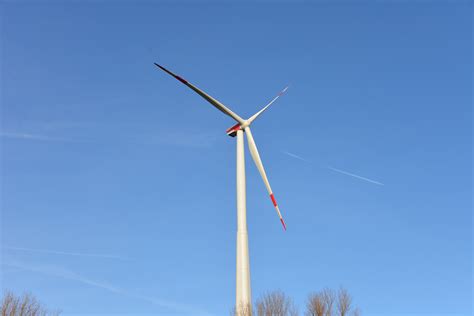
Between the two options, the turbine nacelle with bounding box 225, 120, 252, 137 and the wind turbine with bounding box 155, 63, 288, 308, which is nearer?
the wind turbine with bounding box 155, 63, 288, 308

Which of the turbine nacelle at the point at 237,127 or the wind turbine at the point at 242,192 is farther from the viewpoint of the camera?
the turbine nacelle at the point at 237,127

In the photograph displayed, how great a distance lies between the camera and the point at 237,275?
1666 inches

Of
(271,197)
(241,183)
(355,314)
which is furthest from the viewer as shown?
(355,314)

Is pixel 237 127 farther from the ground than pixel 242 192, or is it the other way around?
pixel 237 127

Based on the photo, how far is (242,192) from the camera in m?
46.2

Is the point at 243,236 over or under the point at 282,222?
under

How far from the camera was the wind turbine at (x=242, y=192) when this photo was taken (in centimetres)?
4162

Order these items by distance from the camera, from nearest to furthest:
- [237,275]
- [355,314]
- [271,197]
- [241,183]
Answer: [237,275]
[241,183]
[271,197]
[355,314]

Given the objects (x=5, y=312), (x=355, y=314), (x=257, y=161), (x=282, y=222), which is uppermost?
(x=257, y=161)

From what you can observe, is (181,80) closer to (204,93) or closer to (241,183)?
(204,93)

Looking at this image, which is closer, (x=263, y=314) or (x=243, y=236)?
(x=243, y=236)

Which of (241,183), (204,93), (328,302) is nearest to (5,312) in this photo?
(241,183)

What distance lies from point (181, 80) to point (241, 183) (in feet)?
36.4

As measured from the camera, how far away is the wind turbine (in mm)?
41625
